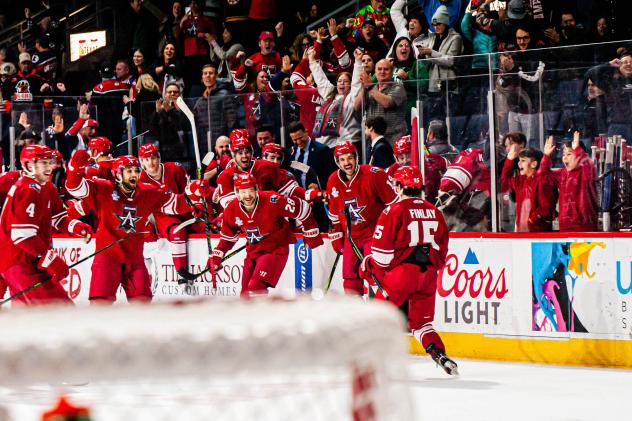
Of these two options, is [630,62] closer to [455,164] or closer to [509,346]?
[455,164]

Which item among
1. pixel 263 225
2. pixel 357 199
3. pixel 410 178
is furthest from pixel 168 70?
pixel 410 178

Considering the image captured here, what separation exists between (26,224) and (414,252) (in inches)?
100

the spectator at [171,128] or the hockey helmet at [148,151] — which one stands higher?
the spectator at [171,128]

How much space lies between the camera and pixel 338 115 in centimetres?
968

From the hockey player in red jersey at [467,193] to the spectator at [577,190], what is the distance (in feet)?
2.03

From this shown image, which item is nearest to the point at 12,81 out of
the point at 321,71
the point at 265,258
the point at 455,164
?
the point at 321,71

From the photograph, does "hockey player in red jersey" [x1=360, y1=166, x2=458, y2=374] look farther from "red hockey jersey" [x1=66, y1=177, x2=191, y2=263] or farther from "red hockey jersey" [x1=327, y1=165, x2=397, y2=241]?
"red hockey jersey" [x1=66, y1=177, x2=191, y2=263]

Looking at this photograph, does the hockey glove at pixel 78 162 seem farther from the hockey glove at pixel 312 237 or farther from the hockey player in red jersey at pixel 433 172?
the hockey player in red jersey at pixel 433 172

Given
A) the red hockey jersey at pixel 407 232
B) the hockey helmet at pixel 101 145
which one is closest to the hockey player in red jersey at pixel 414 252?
the red hockey jersey at pixel 407 232

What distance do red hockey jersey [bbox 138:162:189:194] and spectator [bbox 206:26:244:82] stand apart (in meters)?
2.18

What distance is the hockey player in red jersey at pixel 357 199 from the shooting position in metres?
8.84

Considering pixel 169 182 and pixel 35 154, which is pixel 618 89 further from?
pixel 169 182

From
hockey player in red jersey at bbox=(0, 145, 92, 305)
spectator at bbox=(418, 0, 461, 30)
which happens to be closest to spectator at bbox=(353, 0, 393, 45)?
spectator at bbox=(418, 0, 461, 30)

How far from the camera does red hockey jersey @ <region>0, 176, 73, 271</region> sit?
24.0ft
